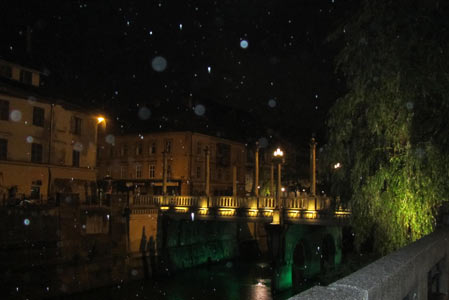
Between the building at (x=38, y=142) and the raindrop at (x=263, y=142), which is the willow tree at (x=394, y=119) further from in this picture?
the raindrop at (x=263, y=142)

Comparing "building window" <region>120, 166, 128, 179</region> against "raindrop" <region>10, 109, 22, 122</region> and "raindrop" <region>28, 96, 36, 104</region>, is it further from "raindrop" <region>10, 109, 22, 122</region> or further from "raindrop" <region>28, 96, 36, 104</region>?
"raindrop" <region>10, 109, 22, 122</region>

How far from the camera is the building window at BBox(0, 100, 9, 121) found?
35331mm

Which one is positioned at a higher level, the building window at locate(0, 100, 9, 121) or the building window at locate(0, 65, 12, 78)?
the building window at locate(0, 65, 12, 78)

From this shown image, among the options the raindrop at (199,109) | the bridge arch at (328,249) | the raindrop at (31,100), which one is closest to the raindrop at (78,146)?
the raindrop at (31,100)

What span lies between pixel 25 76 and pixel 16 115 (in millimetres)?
3779

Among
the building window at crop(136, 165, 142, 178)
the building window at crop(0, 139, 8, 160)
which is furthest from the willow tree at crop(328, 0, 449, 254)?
the building window at crop(136, 165, 142, 178)

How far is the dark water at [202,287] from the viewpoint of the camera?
31.2 m

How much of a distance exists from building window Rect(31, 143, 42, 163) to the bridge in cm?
804

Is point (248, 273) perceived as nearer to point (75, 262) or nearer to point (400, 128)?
point (75, 262)

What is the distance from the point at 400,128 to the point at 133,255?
29595 millimetres

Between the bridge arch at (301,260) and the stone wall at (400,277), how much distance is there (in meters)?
29.5

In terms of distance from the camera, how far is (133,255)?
3675cm

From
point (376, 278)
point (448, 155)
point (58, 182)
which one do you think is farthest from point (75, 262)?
point (376, 278)

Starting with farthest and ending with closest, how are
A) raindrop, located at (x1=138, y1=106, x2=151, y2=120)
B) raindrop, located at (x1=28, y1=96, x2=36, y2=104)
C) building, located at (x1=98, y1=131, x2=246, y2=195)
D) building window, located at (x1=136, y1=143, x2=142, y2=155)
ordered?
raindrop, located at (x1=138, y1=106, x2=151, y2=120)
building window, located at (x1=136, y1=143, x2=142, y2=155)
building, located at (x1=98, y1=131, x2=246, y2=195)
raindrop, located at (x1=28, y1=96, x2=36, y2=104)
